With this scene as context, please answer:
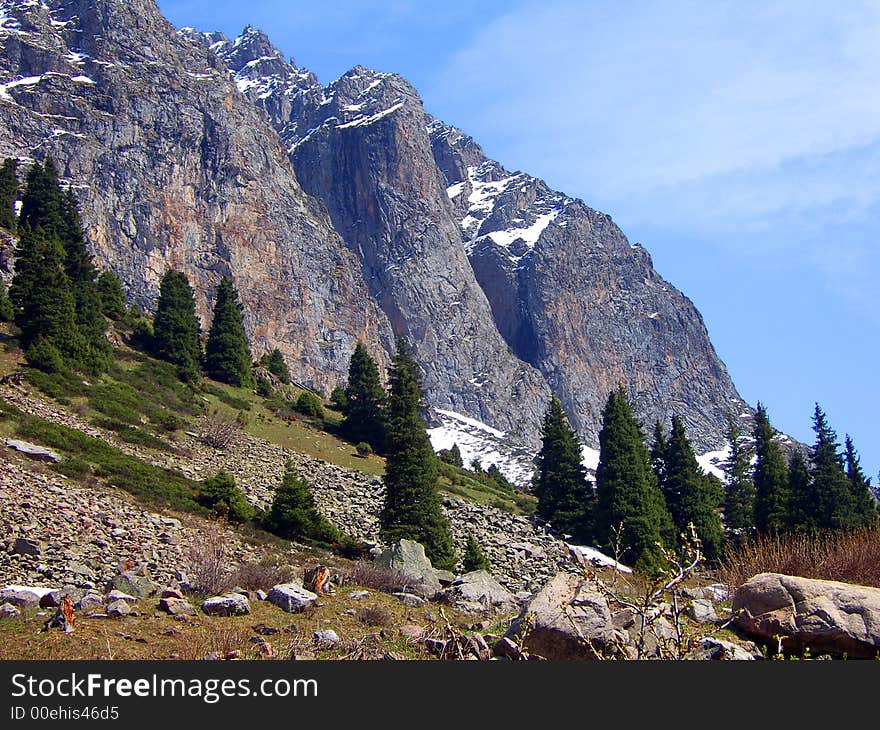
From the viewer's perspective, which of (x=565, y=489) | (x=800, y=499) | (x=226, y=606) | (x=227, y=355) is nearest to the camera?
(x=226, y=606)

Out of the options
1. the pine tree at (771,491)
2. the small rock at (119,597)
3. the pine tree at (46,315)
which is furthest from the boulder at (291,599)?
the pine tree at (771,491)

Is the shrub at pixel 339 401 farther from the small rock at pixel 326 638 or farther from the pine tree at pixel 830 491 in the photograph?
the small rock at pixel 326 638

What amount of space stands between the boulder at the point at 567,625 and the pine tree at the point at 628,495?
1144 inches

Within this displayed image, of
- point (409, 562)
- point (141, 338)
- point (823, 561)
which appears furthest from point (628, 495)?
point (141, 338)

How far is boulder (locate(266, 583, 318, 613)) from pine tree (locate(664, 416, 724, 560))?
116 feet

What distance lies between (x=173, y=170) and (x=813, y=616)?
15400 cm

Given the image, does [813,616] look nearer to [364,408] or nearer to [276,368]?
[364,408]

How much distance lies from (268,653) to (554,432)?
147 ft

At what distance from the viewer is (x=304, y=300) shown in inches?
6447

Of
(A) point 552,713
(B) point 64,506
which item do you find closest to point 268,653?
(A) point 552,713

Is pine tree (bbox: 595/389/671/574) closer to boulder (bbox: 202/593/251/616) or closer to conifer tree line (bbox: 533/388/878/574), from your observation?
conifer tree line (bbox: 533/388/878/574)

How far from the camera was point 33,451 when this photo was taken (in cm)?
2353

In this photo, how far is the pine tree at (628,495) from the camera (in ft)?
129

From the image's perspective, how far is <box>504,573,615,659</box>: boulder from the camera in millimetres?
8039
